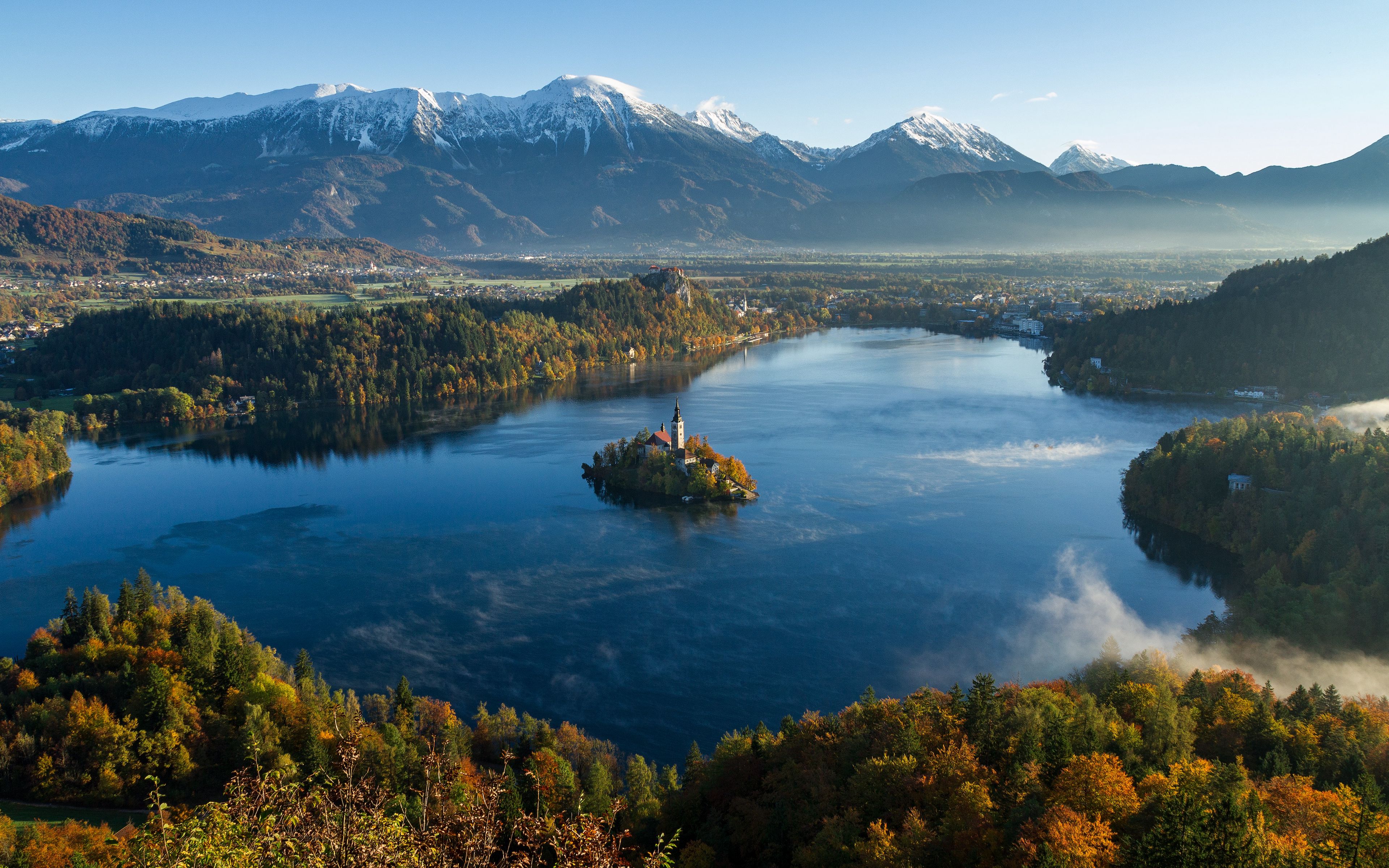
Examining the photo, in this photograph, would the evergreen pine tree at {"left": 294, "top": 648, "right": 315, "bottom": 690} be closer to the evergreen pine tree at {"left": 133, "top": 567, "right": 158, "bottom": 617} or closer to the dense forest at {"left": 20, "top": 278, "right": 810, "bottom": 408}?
the evergreen pine tree at {"left": 133, "top": 567, "right": 158, "bottom": 617}

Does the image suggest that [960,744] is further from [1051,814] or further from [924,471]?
[924,471]

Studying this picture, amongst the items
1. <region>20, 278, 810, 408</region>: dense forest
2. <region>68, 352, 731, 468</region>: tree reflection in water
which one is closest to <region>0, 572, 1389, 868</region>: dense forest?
<region>68, 352, 731, 468</region>: tree reflection in water

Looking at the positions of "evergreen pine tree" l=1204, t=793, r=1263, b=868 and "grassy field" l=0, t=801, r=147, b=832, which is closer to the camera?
"evergreen pine tree" l=1204, t=793, r=1263, b=868

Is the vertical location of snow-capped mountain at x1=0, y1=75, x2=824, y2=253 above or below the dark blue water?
above

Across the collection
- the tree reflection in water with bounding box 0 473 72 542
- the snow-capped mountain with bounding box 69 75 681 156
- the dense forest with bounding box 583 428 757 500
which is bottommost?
the tree reflection in water with bounding box 0 473 72 542

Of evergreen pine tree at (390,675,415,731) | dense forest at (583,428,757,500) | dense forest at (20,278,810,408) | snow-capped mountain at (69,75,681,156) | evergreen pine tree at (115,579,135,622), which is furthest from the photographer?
snow-capped mountain at (69,75,681,156)

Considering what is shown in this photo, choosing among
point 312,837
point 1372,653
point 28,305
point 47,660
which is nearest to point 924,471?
point 1372,653

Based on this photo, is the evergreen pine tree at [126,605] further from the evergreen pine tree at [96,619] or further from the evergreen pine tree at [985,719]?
the evergreen pine tree at [985,719]

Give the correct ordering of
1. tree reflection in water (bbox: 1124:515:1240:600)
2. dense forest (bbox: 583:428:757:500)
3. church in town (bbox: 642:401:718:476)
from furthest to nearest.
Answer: church in town (bbox: 642:401:718:476), dense forest (bbox: 583:428:757:500), tree reflection in water (bbox: 1124:515:1240:600)

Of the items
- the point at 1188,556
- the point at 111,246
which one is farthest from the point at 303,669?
the point at 111,246
